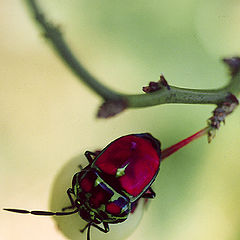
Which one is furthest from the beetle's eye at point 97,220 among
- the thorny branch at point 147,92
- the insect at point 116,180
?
the thorny branch at point 147,92

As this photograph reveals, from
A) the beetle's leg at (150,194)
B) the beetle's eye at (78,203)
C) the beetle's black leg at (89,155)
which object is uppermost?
the beetle's black leg at (89,155)

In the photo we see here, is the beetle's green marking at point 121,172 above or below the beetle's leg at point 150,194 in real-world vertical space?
above

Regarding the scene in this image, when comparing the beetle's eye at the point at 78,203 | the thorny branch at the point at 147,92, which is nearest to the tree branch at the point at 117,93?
the thorny branch at the point at 147,92

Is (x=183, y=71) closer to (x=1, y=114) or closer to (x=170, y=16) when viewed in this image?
(x=170, y=16)

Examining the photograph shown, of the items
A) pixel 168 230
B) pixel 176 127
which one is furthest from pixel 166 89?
pixel 168 230

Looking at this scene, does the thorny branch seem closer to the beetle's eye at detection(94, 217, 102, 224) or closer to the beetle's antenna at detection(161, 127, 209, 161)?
the beetle's antenna at detection(161, 127, 209, 161)

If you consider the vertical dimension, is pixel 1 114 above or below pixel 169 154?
above

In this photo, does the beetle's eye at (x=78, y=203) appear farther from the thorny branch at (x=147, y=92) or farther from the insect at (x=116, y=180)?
the thorny branch at (x=147, y=92)

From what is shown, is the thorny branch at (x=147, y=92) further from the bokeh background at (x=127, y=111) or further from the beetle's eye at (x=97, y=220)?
the beetle's eye at (x=97, y=220)
